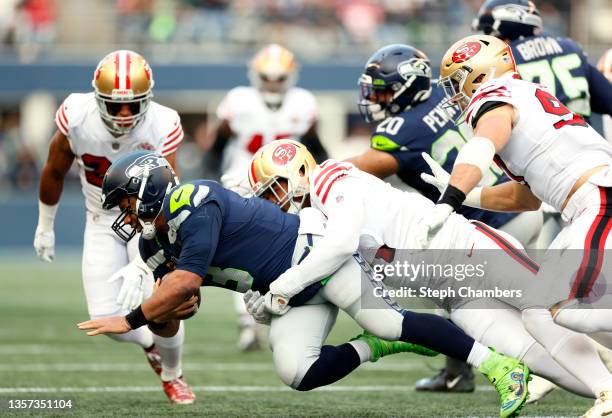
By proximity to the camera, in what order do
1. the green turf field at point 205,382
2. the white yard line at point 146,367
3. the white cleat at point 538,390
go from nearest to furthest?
the green turf field at point 205,382
the white cleat at point 538,390
the white yard line at point 146,367

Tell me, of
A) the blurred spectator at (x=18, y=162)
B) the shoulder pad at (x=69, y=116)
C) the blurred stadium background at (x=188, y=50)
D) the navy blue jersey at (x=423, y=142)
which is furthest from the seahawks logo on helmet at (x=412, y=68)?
the blurred spectator at (x=18, y=162)

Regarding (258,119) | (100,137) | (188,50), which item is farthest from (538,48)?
(188,50)

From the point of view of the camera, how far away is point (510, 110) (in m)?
4.47

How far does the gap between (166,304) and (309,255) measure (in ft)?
2.10

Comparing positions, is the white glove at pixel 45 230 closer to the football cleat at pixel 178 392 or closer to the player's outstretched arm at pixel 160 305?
the football cleat at pixel 178 392

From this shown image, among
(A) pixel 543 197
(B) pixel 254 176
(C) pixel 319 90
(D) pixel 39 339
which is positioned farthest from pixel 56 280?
(A) pixel 543 197

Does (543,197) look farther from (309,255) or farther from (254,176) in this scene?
(254,176)

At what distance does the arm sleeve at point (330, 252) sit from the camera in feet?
15.2

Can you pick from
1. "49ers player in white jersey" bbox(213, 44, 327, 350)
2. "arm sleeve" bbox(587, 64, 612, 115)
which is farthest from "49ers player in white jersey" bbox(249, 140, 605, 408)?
"49ers player in white jersey" bbox(213, 44, 327, 350)

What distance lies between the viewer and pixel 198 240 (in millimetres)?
4512

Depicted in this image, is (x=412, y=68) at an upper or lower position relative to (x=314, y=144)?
upper

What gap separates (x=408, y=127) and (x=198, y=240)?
1.74m

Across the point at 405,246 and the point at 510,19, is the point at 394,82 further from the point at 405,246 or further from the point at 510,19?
the point at 405,246

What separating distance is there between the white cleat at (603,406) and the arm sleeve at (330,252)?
1.17m
